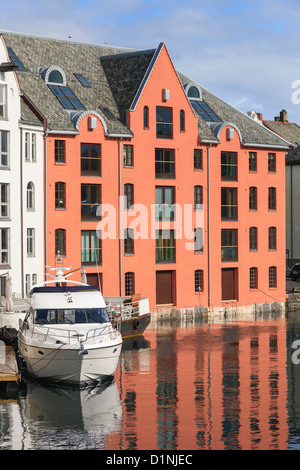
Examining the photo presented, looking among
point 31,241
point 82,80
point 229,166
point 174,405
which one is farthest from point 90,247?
point 174,405

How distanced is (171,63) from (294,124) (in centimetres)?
6530

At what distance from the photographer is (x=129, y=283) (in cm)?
8588

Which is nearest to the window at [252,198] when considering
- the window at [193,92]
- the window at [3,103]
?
the window at [193,92]

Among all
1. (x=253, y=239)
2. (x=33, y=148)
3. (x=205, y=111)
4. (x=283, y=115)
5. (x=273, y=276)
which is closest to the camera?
(x=33, y=148)

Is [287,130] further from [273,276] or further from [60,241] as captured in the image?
[60,241]

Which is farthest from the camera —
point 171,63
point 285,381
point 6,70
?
point 171,63

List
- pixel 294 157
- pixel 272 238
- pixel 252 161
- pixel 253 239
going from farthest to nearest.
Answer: pixel 294 157 < pixel 272 238 < pixel 253 239 < pixel 252 161

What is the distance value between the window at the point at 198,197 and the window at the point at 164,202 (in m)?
2.56

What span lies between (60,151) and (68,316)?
27.1 metres

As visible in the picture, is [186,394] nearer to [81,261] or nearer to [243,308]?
[81,261]

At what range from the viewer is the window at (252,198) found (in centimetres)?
9388

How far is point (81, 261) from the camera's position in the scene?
8225cm

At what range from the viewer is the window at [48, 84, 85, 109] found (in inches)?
3280
